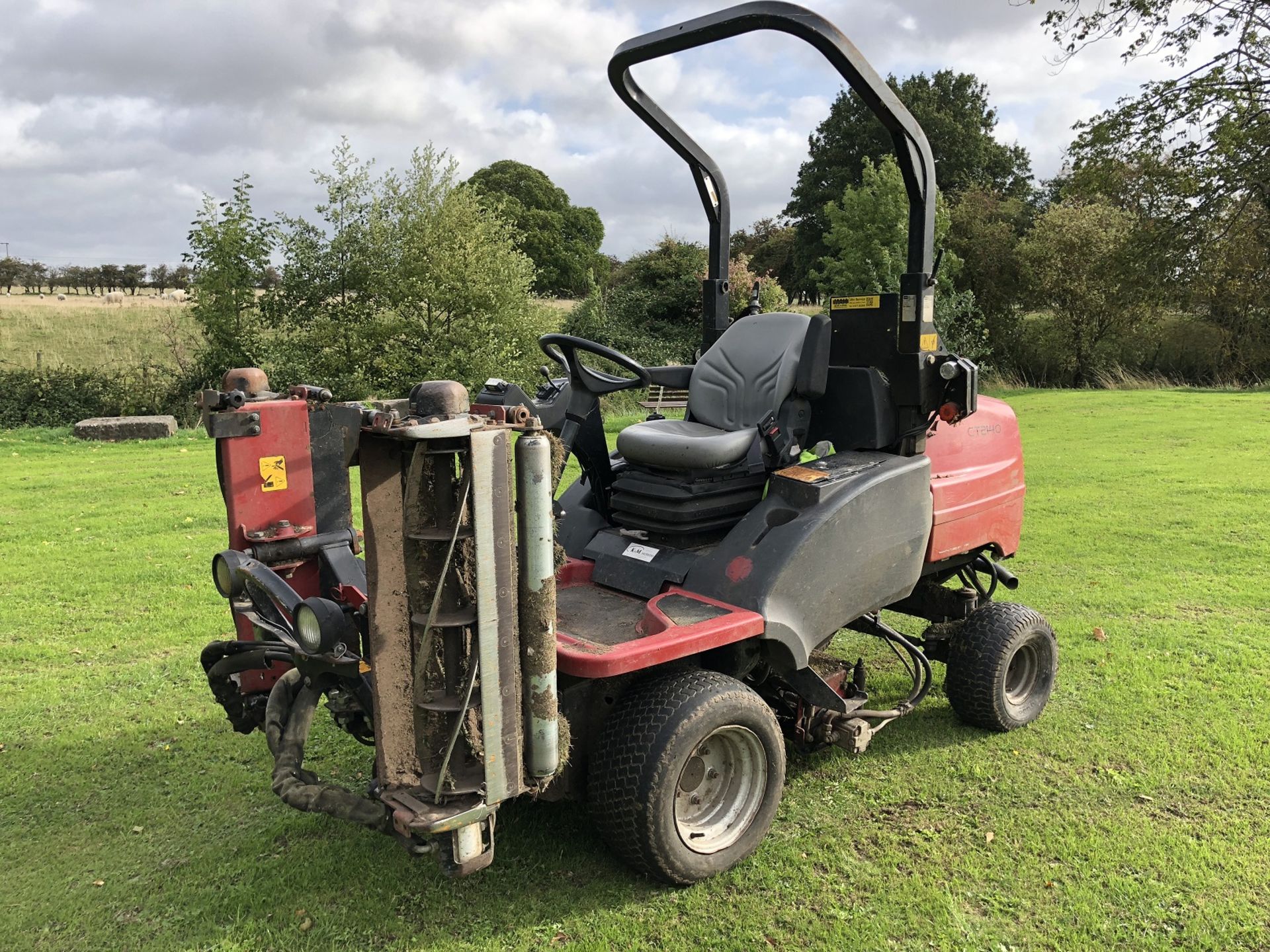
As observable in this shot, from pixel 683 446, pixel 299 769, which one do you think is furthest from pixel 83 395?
pixel 299 769

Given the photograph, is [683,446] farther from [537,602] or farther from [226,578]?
[226,578]

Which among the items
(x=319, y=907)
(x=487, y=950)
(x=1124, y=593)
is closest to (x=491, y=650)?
(x=487, y=950)

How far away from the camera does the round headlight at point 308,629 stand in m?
2.69

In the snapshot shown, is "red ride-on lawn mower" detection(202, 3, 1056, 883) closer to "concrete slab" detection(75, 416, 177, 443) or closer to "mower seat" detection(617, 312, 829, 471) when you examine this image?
"mower seat" detection(617, 312, 829, 471)

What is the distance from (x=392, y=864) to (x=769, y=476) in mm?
1948

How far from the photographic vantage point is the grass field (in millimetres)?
2922

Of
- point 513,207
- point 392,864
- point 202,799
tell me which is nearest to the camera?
point 392,864

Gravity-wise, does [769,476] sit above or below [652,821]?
above

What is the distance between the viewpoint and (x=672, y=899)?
303 centimetres

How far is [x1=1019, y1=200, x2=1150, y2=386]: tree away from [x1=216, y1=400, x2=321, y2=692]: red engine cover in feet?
79.2

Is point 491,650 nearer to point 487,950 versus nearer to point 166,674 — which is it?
point 487,950

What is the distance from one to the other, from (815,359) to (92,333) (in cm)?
2640

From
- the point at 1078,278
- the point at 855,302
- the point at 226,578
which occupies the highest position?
the point at 1078,278

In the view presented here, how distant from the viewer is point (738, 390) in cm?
408
